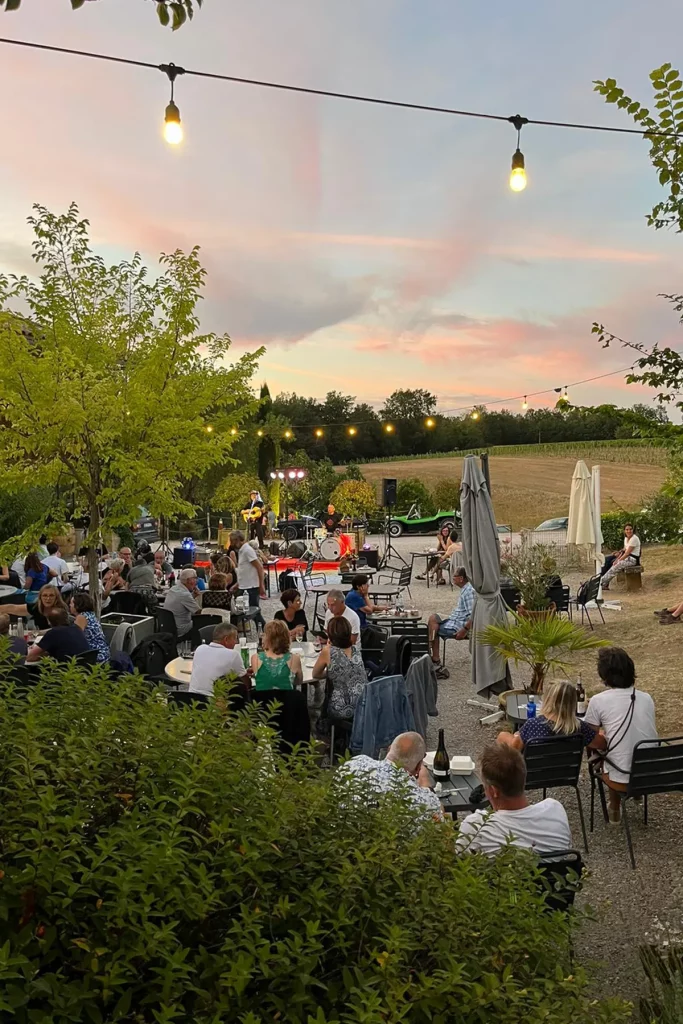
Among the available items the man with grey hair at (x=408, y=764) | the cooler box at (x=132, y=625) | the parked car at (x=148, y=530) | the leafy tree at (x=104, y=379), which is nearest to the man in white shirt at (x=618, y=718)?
the man with grey hair at (x=408, y=764)

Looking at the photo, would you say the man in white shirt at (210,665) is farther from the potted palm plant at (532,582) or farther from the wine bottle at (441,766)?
the potted palm plant at (532,582)

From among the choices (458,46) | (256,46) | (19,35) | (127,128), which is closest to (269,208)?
(127,128)

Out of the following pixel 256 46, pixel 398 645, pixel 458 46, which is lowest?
pixel 398 645

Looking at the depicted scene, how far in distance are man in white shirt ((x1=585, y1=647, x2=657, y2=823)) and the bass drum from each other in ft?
50.1

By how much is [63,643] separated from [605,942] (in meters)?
4.55

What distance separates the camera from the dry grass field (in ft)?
129

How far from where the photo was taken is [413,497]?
1286 inches

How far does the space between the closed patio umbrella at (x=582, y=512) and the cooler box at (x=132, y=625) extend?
8.53 m

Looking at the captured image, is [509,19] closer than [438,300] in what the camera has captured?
Yes

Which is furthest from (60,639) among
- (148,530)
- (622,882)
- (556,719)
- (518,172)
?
(148,530)

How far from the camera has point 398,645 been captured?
7.59m

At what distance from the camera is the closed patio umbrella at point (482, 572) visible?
770 cm

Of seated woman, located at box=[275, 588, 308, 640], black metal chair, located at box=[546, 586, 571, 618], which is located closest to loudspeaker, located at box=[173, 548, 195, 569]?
black metal chair, located at box=[546, 586, 571, 618]

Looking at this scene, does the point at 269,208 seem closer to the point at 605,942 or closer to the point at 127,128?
the point at 127,128
